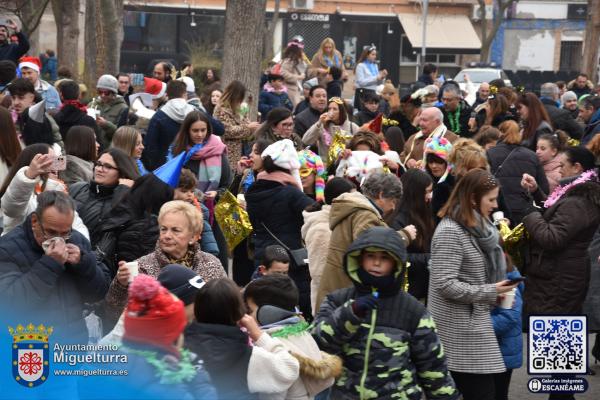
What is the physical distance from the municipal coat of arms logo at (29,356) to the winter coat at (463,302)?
2.58m

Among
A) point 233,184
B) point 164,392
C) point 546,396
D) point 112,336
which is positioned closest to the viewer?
point 164,392

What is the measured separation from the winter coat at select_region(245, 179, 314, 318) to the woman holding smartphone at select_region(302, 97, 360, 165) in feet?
9.57

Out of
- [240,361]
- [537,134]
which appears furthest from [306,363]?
[537,134]

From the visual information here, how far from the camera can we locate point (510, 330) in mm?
6965

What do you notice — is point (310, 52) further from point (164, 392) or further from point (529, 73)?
point (164, 392)

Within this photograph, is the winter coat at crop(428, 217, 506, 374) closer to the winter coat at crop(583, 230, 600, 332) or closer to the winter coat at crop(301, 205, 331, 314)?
the winter coat at crop(301, 205, 331, 314)

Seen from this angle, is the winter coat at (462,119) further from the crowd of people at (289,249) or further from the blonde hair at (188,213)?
the blonde hair at (188,213)

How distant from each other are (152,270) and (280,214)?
8.24 ft

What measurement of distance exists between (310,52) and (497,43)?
9949 mm

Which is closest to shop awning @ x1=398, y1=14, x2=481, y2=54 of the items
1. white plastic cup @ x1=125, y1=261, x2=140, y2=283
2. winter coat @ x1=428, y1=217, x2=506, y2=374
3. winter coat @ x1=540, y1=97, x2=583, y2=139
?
winter coat @ x1=540, y1=97, x2=583, y2=139

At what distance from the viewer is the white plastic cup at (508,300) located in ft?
21.9

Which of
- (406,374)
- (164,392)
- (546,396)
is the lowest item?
(546,396)

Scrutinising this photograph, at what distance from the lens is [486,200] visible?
22.2ft

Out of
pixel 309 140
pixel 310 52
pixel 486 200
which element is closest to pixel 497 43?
pixel 310 52
